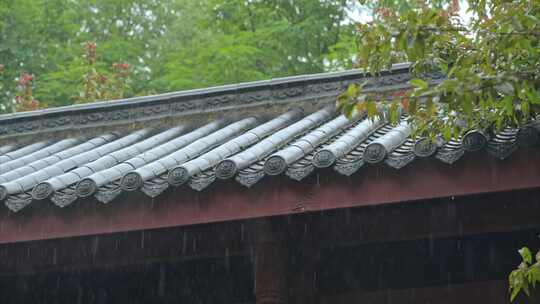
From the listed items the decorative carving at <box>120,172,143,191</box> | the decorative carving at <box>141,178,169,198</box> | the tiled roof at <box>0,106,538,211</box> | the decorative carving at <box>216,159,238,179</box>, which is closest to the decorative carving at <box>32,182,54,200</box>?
the tiled roof at <box>0,106,538,211</box>

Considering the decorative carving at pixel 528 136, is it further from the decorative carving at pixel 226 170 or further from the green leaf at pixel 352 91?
the decorative carving at pixel 226 170

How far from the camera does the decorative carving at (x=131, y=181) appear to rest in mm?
5191

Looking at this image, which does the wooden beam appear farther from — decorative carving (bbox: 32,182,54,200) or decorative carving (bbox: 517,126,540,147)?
decorative carving (bbox: 517,126,540,147)

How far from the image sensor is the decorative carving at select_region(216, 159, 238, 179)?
200 inches

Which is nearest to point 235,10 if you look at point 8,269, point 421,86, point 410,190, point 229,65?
point 229,65

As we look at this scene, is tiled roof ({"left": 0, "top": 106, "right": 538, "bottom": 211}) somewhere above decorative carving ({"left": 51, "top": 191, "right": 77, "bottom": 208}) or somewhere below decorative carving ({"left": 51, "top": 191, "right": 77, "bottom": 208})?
above

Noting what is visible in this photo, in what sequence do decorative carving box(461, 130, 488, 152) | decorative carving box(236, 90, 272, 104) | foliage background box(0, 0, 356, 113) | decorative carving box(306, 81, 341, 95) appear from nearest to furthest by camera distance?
decorative carving box(461, 130, 488, 152) < decorative carving box(306, 81, 341, 95) < decorative carving box(236, 90, 272, 104) < foliage background box(0, 0, 356, 113)

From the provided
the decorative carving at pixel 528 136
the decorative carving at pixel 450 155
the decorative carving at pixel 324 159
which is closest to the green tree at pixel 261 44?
the decorative carving at pixel 324 159

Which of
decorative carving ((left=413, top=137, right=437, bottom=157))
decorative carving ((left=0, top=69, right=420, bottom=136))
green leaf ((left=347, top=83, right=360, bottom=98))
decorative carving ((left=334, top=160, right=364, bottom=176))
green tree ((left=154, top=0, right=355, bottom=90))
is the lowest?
decorative carving ((left=334, top=160, right=364, bottom=176))

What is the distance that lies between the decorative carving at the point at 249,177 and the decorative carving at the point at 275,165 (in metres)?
0.07

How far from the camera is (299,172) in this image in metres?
4.98

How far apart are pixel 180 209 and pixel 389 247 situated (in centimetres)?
143

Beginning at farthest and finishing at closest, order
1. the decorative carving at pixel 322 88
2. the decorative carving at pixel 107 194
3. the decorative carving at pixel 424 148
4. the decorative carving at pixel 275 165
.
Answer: the decorative carving at pixel 322 88 < the decorative carving at pixel 107 194 < the decorative carving at pixel 275 165 < the decorative carving at pixel 424 148

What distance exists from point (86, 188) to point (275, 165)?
43.4 inches
